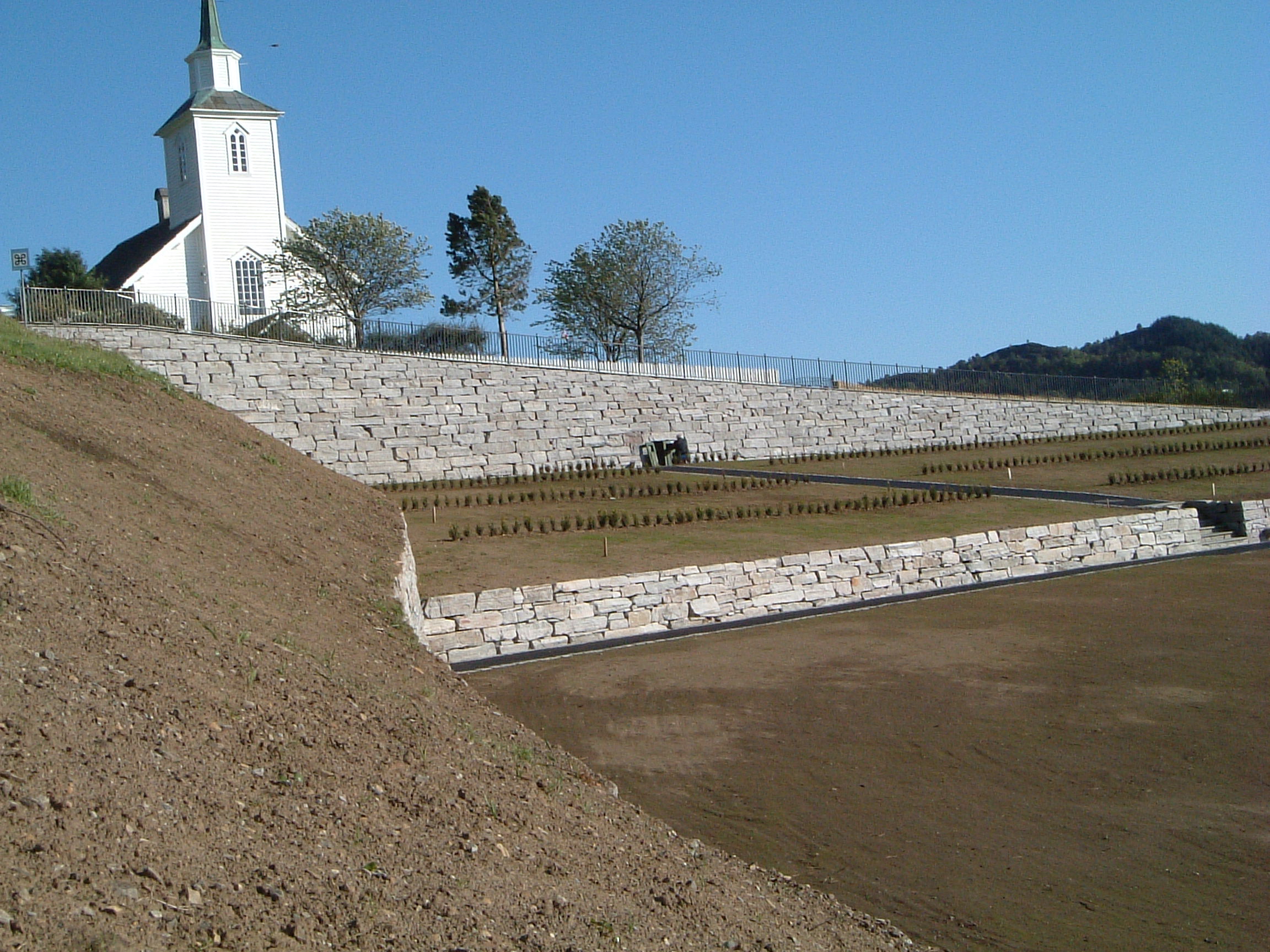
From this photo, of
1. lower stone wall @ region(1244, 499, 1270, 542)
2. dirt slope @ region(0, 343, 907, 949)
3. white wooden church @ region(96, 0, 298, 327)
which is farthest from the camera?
white wooden church @ region(96, 0, 298, 327)

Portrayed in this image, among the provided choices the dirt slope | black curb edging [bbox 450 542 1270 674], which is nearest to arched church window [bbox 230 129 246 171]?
black curb edging [bbox 450 542 1270 674]

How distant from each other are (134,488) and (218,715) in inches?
198

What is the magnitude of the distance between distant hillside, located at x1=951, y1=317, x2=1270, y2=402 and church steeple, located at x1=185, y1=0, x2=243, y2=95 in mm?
52328

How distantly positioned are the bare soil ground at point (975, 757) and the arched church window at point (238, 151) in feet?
103

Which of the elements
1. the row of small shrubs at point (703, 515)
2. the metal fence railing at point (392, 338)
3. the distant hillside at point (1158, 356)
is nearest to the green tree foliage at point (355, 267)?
the metal fence railing at point (392, 338)

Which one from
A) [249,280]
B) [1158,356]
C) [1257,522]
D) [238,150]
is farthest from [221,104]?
[1158,356]

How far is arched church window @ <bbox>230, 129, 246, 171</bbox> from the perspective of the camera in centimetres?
3806

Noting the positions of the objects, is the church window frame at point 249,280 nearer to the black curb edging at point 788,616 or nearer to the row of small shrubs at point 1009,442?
the row of small shrubs at point 1009,442

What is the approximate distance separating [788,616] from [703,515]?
5.73 metres

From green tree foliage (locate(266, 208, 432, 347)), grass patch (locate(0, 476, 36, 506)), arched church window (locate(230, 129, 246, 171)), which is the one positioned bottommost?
grass patch (locate(0, 476, 36, 506))

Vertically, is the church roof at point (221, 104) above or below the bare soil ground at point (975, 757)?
above

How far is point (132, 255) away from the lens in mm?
39875

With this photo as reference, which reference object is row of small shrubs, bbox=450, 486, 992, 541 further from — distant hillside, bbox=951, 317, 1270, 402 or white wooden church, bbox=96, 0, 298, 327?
distant hillside, bbox=951, 317, 1270, 402

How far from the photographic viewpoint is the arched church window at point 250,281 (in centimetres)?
3759
